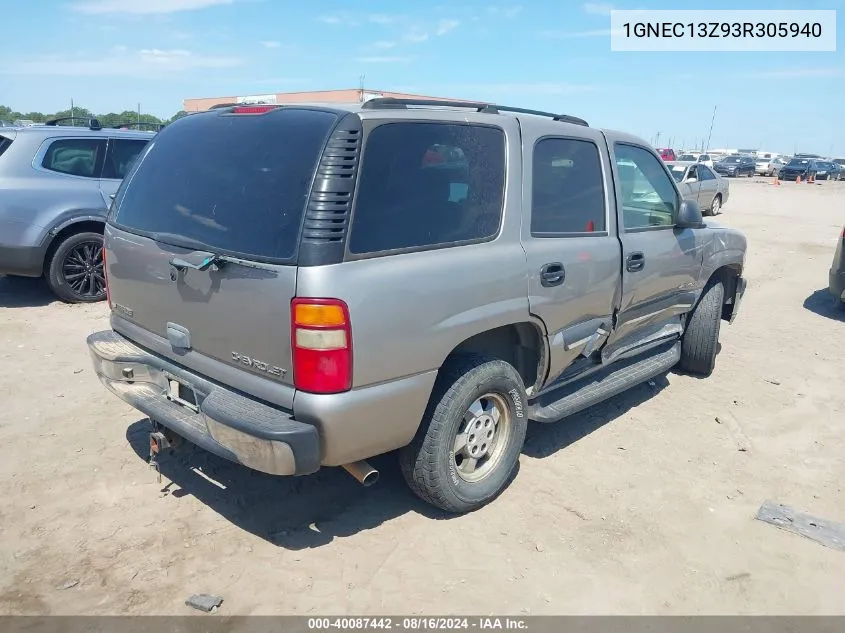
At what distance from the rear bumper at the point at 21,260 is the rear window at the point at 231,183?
4008mm

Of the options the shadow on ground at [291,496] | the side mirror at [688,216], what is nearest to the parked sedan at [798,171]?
the side mirror at [688,216]

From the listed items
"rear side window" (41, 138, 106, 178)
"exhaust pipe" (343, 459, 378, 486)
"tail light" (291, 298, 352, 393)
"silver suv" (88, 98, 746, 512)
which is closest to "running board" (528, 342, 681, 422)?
"silver suv" (88, 98, 746, 512)

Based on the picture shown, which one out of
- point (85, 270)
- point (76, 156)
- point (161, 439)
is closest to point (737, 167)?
point (76, 156)

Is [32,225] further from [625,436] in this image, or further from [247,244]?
[625,436]

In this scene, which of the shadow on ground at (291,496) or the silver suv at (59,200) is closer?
the shadow on ground at (291,496)

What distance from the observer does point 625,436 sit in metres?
4.50

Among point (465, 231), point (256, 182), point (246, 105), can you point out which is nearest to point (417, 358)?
point (465, 231)

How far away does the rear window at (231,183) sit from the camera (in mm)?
2738

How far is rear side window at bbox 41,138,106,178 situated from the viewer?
707cm

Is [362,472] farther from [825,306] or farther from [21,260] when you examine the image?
[825,306]

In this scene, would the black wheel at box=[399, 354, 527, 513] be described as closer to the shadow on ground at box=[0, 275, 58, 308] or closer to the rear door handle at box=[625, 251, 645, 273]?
the rear door handle at box=[625, 251, 645, 273]

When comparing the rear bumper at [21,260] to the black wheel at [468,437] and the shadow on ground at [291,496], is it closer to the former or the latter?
the shadow on ground at [291,496]

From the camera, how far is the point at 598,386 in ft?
14.0

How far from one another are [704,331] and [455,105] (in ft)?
10.5
